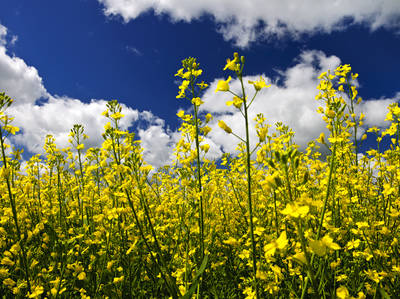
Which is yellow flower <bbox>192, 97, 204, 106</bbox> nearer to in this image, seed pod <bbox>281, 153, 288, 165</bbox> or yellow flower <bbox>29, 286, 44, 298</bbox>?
seed pod <bbox>281, 153, 288, 165</bbox>

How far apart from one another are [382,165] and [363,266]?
63.7 inches

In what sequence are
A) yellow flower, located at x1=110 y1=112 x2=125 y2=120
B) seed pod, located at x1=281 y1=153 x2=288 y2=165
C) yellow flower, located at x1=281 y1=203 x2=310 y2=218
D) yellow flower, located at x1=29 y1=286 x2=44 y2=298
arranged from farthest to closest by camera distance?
1. yellow flower, located at x1=110 y1=112 x2=125 y2=120
2. yellow flower, located at x1=29 y1=286 x2=44 y2=298
3. seed pod, located at x1=281 y1=153 x2=288 y2=165
4. yellow flower, located at x1=281 y1=203 x2=310 y2=218

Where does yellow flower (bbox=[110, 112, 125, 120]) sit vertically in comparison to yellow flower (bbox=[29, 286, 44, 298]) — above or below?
above

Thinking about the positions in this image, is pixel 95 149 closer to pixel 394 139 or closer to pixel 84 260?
pixel 84 260

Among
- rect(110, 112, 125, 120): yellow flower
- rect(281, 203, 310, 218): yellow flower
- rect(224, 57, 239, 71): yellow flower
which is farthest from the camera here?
rect(110, 112, 125, 120): yellow flower

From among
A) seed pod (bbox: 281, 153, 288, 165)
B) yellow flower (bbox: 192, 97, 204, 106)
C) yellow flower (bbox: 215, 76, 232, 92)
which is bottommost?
seed pod (bbox: 281, 153, 288, 165)

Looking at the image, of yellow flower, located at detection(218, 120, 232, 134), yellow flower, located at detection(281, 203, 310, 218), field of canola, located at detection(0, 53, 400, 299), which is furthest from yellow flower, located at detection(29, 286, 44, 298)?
yellow flower, located at detection(281, 203, 310, 218)

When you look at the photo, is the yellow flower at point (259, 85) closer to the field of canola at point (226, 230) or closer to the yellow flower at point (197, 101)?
the field of canola at point (226, 230)

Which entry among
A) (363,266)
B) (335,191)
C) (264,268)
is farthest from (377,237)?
(264,268)

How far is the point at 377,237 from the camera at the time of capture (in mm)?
3217

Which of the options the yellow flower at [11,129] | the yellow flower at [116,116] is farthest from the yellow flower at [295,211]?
the yellow flower at [11,129]

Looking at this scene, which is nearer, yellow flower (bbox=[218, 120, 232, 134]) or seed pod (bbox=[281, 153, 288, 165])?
seed pod (bbox=[281, 153, 288, 165])

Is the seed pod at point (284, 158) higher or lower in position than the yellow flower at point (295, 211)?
higher

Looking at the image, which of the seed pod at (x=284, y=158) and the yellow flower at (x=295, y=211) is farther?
the seed pod at (x=284, y=158)
